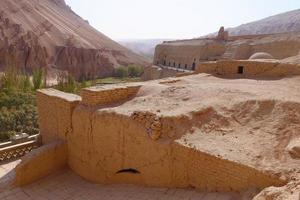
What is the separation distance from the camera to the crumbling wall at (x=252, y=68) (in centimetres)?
893

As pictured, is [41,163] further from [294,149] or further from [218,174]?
[294,149]

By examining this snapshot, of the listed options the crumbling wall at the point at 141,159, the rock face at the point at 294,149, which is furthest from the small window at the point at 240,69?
the rock face at the point at 294,149

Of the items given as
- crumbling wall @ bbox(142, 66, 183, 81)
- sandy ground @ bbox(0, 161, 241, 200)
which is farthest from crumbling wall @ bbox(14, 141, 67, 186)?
crumbling wall @ bbox(142, 66, 183, 81)

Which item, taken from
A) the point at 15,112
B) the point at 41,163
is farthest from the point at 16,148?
the point at 15,112

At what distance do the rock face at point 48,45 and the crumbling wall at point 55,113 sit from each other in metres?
34.6

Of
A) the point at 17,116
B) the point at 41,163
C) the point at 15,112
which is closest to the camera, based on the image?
the point at 41,163

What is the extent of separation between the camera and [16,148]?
866 centimetres

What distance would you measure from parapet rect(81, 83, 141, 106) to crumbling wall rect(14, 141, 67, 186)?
1436 mm

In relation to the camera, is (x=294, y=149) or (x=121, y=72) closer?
(x=294, y=149)

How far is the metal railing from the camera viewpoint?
27.7ft

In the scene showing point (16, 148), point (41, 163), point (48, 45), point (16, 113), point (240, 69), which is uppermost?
point (48, 45)

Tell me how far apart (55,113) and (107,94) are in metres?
1.61

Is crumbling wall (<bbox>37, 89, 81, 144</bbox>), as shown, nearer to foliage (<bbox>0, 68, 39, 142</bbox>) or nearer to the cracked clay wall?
the cracked clay wall

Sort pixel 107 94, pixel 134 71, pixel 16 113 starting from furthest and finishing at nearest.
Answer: pixel 134 71 → pixel 16 113 → pixel 107 94
